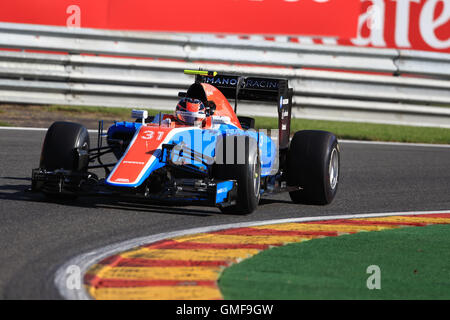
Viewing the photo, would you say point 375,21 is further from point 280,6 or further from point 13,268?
point 13,268

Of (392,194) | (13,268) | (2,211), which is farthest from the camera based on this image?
(392,194)

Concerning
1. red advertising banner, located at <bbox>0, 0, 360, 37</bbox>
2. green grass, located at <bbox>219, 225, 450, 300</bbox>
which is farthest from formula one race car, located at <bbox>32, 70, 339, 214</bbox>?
red advertising banner, located at <bbox>0, 0, 360, 37</bbox>

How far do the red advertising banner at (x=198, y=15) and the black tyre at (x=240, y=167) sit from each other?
687cm

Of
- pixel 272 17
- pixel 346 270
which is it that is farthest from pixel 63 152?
pixel 272 17

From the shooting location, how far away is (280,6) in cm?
1472

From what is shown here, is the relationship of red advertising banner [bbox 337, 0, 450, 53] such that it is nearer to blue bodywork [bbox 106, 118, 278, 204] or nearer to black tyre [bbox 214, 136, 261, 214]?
blue bodywork [bbox 106, 118, 278, 204]

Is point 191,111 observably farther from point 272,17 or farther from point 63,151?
point 272,17

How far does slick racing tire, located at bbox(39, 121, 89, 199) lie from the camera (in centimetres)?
832

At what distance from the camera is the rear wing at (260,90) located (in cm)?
945

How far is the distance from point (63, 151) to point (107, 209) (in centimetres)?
76

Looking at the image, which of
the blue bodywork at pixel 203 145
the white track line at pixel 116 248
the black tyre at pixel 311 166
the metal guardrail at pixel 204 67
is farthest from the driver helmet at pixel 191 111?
the metal guardrail at pixel 204 67

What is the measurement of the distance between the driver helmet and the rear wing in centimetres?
72

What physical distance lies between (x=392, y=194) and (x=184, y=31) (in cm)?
609

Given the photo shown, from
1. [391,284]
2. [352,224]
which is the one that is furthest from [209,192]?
[391,284]
